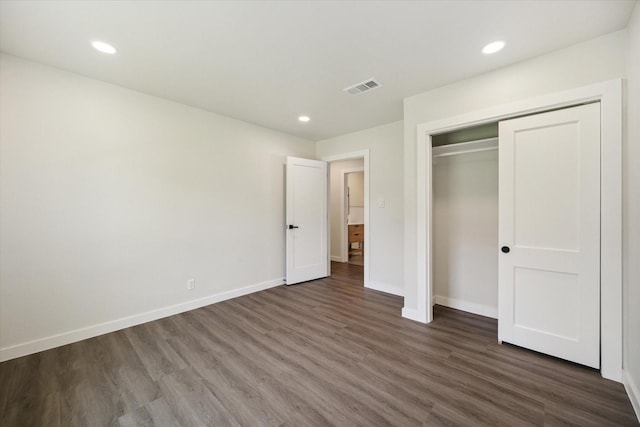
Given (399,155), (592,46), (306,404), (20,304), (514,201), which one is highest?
(592,46)

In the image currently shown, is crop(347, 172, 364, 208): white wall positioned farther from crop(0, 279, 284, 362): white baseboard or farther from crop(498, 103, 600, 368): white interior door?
crop(498, 103, 600, 368): white interior door

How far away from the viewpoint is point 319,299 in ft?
12.1

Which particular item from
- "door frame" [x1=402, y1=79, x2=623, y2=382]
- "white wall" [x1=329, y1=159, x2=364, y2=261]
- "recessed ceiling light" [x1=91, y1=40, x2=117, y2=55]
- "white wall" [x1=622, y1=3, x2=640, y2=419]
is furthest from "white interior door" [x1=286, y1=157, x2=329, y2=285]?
"white wall" [x1=622, y1=3, x2=640, y2=419]

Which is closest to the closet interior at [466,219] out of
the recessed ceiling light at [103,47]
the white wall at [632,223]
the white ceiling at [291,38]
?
the white ceiling at [291,38]

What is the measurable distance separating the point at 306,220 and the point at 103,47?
3.25 metres

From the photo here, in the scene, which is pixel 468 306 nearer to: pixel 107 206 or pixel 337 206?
pixel 337 206

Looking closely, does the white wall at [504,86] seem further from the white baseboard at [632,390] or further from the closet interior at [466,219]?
the white baseboard at [632,390]

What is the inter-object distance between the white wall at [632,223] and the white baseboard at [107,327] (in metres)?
3.91

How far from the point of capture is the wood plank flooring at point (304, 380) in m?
1.60

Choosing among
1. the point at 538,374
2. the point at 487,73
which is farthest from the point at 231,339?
the point at 487,73

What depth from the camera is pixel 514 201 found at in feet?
7.70

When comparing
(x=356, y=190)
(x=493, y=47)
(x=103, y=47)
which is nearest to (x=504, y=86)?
(x=493, y=47)

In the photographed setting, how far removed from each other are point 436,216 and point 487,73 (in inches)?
67.8

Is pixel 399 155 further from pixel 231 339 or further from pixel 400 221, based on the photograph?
pixel 231 339
